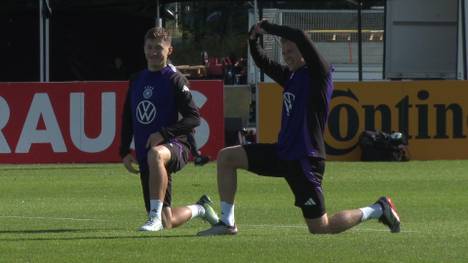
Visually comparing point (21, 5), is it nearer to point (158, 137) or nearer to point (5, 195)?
point (5, 195)

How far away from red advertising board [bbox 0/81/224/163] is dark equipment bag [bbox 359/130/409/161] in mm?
2510

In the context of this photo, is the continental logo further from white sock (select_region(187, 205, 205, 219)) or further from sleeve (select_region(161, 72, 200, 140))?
sleeve (select_region(161, 72, 200, 140))

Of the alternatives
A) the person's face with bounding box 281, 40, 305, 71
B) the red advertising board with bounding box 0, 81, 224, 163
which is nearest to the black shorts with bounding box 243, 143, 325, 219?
the person's face with bounding box 281, 40, 305, 71

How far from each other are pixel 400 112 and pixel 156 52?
12481mm

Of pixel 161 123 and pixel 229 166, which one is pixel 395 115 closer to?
pixel 161 123

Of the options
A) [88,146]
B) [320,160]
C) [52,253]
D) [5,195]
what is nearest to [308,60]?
[320,160]

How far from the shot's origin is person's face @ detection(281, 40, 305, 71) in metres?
10.4

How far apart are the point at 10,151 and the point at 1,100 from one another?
3.01ft

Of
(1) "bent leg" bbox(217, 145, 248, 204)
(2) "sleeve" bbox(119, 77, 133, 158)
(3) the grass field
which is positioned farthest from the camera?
(2) "sleeve" bbox(119, 77, 133, 158)

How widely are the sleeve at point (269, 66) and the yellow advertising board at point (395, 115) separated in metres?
12.1

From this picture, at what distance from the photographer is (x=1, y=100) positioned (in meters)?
22.5

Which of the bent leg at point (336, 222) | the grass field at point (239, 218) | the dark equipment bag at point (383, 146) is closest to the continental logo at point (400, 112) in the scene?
the dark equipment bag at point (383, 146)

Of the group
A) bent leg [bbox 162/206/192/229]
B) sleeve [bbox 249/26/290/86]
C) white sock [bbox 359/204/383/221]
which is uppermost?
sleeve [bbox 249/26/290/86]

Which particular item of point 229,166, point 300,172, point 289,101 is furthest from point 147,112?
point 300,172
